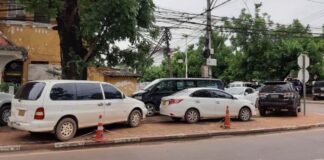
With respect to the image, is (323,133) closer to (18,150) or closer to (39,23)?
(18,150)

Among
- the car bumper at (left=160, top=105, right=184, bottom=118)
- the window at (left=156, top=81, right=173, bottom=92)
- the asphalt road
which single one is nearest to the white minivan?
the asphalt road

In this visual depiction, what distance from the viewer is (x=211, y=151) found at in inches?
426

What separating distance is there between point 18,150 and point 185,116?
274 inches

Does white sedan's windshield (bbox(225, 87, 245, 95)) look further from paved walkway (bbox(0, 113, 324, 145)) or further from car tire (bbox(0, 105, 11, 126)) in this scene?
car tire (bbox(0, 105, 11, 126))

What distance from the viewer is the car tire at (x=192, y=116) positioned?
53.0ft

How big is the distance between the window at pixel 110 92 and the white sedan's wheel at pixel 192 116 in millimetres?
3203

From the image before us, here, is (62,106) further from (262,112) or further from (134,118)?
(262,112)

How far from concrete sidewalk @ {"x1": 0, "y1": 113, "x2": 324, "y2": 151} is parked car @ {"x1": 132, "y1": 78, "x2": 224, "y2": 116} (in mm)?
697

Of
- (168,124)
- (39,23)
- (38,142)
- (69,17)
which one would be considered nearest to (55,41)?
(39,23)

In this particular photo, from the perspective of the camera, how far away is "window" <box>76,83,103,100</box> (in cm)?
1277

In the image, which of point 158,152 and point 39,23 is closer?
point 158,152

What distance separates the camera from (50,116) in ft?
38.5

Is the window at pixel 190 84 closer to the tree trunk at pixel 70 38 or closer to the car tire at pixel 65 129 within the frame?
the tree trunk at pixel 70 38

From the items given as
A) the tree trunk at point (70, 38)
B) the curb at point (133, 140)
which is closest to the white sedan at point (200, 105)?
the curb at point (133, 140)
